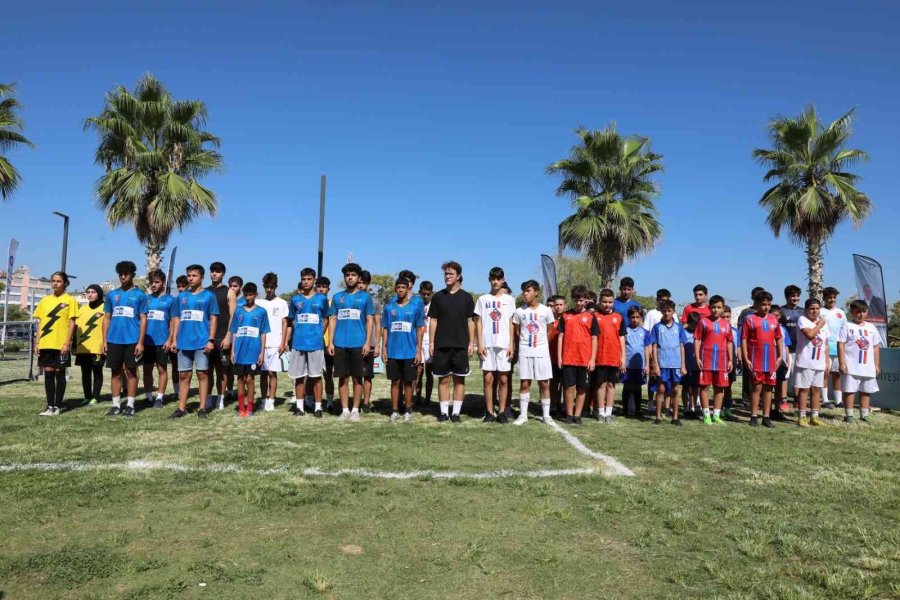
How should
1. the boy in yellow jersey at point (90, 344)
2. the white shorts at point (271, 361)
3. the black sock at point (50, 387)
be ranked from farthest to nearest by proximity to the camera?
the boy in yellow jersey at point (90, 344) → the white shorts at point (271, 361) → the black sock at point (50, 387)

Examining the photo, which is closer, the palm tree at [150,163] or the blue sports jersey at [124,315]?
the blue sports jersey at [124,315]

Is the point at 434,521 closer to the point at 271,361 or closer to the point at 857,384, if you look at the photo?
the point at 271,361

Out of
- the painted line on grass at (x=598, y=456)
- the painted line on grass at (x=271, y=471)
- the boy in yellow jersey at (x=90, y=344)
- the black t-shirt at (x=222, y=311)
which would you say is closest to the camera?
the painted line on grass at (x=271, y=471)

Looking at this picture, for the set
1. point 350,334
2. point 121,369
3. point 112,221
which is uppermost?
point 112,221

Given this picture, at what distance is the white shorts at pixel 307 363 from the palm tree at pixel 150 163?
14988 mm

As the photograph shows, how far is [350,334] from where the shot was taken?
8.37 meters

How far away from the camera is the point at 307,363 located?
28.1ft

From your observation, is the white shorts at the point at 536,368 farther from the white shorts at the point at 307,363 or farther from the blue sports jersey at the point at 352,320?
the white shorts at the point at 307,363

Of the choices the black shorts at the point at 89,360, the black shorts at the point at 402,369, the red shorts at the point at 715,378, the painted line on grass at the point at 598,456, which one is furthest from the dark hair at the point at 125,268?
the red shorts at the point at 715,378

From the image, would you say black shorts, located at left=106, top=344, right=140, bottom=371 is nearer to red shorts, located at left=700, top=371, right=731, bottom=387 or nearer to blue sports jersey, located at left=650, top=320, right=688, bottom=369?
blue sports jersey, located at left=650, top=320, right=688, bottom=369

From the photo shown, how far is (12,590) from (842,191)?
2410 centimetres

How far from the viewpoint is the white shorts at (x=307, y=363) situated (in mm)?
8484

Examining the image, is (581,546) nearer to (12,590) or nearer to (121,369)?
(12,590)

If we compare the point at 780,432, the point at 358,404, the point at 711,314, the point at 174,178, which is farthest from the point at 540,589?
the point at 174,178
